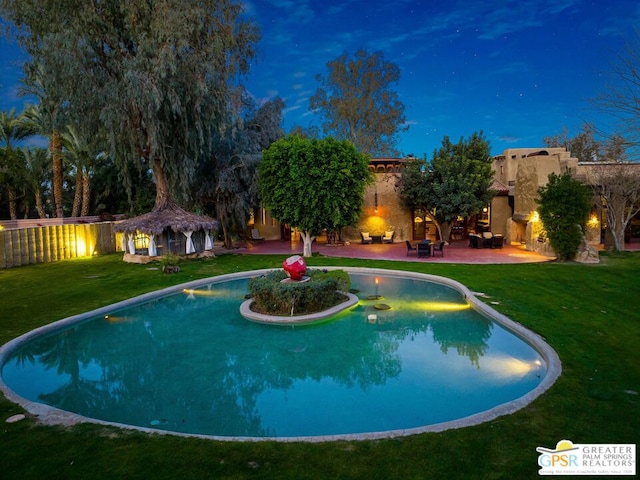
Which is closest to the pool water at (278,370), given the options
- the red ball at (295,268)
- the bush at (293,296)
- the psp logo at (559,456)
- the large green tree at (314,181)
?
the bush at (293,296)

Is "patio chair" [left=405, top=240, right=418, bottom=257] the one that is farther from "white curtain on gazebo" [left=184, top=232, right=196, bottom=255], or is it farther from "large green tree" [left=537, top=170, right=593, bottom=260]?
"white curtain on gazebo" [left=184, top=232, right=196, bottom=255]

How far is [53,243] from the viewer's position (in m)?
21.8

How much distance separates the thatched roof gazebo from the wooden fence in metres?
3.14

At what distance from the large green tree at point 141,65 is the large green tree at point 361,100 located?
56.9 ft

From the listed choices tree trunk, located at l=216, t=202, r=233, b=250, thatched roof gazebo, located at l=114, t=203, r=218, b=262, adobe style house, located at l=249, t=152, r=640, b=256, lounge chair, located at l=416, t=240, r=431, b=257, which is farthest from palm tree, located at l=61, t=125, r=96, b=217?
lounge chair, located at l=416, t=240, r=431, b=257

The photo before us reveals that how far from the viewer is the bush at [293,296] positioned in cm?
1186

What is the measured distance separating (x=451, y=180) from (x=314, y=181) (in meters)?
8.42

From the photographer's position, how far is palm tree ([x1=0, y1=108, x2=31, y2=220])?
29.0m

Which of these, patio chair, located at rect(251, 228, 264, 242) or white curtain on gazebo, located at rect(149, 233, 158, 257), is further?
patio chair, located at rect(251, 228, 264, 242)

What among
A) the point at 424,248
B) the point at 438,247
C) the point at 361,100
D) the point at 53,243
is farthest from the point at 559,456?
the point at 361,100

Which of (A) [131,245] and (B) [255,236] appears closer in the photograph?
(A) [131,245]

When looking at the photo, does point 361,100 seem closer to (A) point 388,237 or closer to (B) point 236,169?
(A) point 388,237

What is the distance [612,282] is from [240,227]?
19.3 m

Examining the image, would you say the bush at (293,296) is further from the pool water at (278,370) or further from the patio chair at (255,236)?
the patio chair at (255,236)
